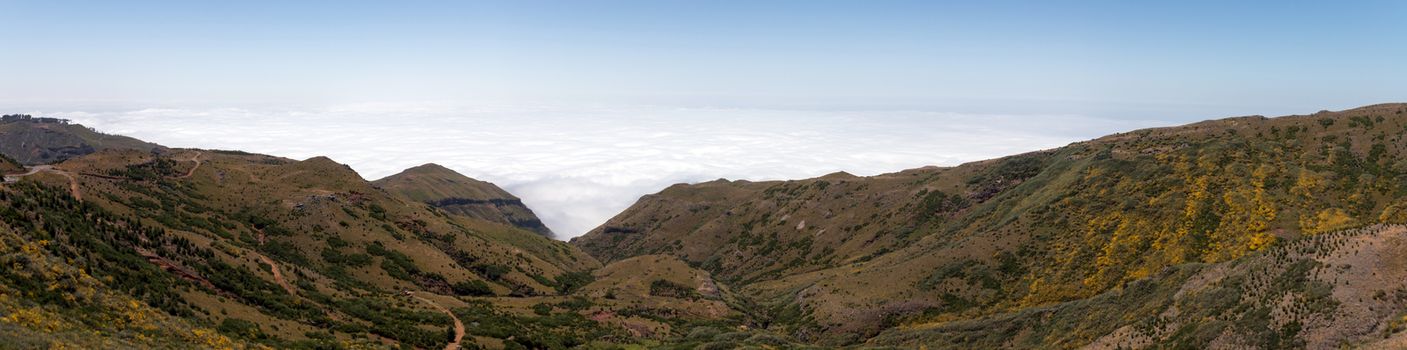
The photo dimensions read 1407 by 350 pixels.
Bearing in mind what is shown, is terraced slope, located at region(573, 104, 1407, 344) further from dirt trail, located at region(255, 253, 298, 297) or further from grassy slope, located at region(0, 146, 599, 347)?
dirt trail, located at region(255, 253, 298, 297)

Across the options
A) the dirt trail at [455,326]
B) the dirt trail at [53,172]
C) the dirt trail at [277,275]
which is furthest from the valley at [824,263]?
the dirt trail at [53,172]

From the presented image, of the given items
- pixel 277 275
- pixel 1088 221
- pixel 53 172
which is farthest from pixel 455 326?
pixel 1088 221

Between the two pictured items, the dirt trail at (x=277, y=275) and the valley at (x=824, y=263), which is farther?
the dirt trail at (x=277, y=275)

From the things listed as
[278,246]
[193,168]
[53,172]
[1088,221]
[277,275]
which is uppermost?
[193,168]

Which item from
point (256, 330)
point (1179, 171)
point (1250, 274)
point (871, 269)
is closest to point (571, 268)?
point (871, 269)

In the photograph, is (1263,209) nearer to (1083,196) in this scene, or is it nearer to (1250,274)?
(1083,196)

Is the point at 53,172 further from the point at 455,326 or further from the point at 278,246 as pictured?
the point at 455,326

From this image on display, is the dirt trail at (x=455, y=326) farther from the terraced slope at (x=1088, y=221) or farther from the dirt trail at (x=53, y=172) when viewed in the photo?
the dirt trail at (x=53, y=172)

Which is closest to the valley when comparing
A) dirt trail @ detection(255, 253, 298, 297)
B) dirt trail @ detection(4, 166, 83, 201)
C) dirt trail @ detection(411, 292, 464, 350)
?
dirt trail @ detection(255, 253, 298, 297)
